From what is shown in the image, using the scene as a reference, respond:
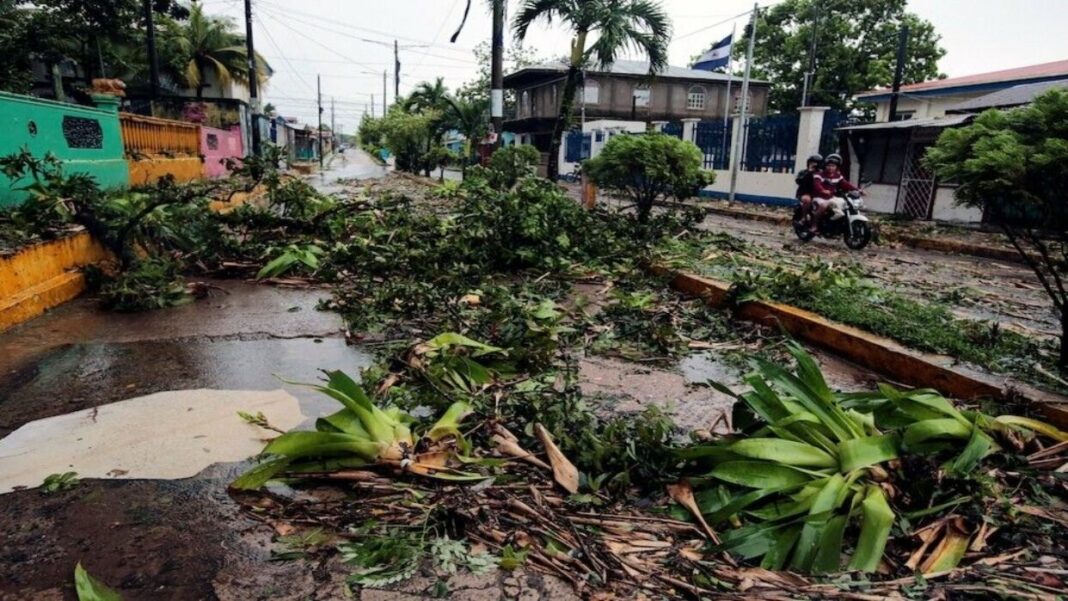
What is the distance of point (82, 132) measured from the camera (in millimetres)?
9273

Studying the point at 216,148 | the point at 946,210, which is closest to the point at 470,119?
the point at 216,148

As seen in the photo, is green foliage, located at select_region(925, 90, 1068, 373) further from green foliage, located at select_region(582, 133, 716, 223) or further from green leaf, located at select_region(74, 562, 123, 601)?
green foliage, located at select_region(582, 133, 716, 223)

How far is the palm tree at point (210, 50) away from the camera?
3534 cm

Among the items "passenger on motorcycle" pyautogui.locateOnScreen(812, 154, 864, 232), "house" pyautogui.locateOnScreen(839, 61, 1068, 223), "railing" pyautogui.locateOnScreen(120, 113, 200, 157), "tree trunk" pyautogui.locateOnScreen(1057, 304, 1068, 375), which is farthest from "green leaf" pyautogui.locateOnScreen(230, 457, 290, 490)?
"house" pyautogui.locateOnScreen(839, 61, 1068, 223)

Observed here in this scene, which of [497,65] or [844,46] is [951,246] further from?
[844,46]

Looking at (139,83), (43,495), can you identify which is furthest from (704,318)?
(139,83)

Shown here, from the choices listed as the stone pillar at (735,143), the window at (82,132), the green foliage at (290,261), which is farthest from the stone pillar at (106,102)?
the stone pillar at (735,143)

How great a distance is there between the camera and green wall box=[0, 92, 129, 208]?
7.06 m

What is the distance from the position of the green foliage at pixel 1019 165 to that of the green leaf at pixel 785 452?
204cm

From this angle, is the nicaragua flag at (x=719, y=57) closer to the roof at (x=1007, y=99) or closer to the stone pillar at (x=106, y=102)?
the roof at (x=1007, y=99)

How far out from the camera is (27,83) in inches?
827

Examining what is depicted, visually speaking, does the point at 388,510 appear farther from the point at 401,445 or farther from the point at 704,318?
the point at 704,318

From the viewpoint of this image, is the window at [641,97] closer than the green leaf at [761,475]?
No

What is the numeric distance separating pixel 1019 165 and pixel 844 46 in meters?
38.0
